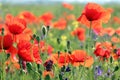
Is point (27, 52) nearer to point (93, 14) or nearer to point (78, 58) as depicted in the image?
point (78, 58)

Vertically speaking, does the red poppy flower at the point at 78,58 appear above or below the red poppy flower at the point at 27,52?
below

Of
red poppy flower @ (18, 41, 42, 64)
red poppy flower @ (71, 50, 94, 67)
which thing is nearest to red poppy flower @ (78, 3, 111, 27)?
red poppy flower @ (71, 50, 94, 67)

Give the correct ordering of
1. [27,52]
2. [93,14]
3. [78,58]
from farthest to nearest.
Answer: [93,14] < [78,58] < [27,52]

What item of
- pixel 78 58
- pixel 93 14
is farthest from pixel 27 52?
pixel 93 14

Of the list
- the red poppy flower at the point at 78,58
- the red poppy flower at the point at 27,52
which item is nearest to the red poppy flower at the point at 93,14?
the red poppy flower at the point at 78,58

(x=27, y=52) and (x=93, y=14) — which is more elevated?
(x=93, y=14)

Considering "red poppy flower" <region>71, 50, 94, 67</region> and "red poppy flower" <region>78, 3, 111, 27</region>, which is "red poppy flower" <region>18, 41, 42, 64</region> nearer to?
"red poppy flower" <region>71, 50, 94, 67</region>

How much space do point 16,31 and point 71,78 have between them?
413 mm

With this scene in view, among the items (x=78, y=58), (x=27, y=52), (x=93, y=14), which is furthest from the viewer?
(x=93, y=14)

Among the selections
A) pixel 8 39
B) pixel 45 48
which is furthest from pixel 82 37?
pixel 8 39

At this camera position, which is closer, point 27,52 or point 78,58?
point 27,52

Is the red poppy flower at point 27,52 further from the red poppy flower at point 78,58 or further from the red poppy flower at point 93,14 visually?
the red poppy flower at point 93,14

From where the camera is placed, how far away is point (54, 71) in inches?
101

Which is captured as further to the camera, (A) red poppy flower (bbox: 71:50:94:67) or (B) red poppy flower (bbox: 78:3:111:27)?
(B) red poppy flower (bbox: 78:3:111:27)
